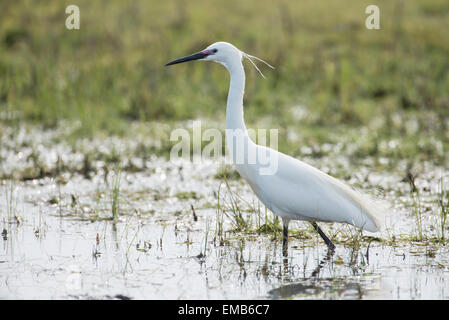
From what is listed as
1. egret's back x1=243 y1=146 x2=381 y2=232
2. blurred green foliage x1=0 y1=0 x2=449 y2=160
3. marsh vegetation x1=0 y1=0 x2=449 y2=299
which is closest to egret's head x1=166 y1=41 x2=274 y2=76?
egret's back x1=243 y1=146 x2=381 y2=232

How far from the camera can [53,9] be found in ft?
43.0

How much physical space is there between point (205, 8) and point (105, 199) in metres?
7.77

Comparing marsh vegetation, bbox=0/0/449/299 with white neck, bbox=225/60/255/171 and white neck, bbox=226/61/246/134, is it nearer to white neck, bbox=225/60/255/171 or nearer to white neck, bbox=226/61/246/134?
white neck, bbox=225/60/255/171

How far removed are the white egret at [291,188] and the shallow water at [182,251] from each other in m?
0.27

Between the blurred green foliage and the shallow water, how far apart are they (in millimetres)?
Answer: 2378

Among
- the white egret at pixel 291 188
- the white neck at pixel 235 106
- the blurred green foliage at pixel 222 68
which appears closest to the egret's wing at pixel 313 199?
the white egret at pixel 291 188

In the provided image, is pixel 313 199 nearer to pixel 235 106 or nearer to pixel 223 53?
pixel 235 106

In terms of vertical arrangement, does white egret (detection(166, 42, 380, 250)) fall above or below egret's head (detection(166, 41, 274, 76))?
below

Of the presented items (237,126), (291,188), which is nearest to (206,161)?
(237,126)

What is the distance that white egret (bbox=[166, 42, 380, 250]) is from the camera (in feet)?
17.2

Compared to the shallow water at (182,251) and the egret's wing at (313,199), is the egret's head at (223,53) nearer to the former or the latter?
the egret's wing at (313,199)

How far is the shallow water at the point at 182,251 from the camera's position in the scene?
451 centimetres
